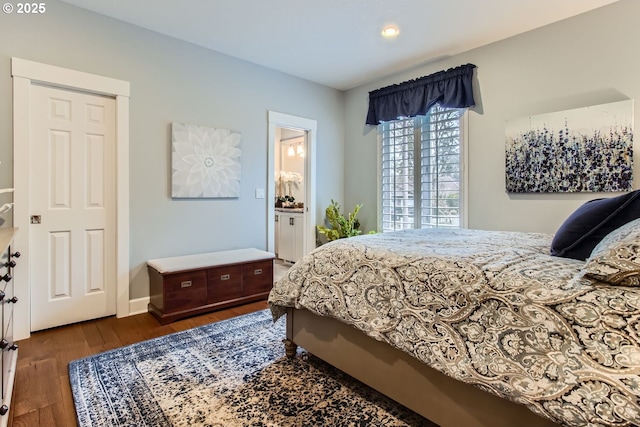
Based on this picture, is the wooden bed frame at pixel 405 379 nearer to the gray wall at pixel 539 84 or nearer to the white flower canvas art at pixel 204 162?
the white flower canvas art at pixel 204 162

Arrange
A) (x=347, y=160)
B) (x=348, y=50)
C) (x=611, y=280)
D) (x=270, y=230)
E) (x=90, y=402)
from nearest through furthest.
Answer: (x=611, y=280) → (x=90, y=402) → (x=348, y=50) → (x=270, y=230) → (x=347, y=160)

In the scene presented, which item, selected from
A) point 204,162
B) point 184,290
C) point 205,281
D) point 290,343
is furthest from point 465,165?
point 184,290

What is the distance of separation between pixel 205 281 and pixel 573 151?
3.44 metres

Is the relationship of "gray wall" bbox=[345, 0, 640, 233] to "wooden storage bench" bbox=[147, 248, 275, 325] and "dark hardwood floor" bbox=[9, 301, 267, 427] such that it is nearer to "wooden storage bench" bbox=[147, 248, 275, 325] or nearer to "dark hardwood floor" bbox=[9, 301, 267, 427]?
"wooden storage bench" bbox=[147, 248, 275, 325]

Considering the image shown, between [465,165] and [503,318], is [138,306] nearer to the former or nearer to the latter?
[503,318]

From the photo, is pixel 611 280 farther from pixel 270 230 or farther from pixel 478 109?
pixel 270 230

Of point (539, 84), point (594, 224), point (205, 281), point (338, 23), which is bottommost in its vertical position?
point (205, 281)

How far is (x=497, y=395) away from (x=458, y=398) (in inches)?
8.8

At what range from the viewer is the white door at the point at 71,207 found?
2.69 m

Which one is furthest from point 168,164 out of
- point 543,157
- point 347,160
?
point 543,157

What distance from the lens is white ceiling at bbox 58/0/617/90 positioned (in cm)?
272

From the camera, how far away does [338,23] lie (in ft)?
9.89

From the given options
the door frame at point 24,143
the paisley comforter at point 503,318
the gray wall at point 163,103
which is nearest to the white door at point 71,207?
the door frame at point 24,143

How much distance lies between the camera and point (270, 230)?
411 cm
